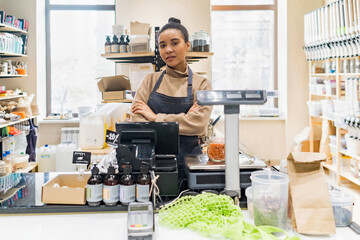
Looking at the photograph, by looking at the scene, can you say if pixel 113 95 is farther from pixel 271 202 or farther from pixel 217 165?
pixel 271 202

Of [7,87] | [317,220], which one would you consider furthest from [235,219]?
[7,87]

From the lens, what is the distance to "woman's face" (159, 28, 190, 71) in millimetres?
2480

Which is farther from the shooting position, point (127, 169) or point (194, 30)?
point (194, 30)

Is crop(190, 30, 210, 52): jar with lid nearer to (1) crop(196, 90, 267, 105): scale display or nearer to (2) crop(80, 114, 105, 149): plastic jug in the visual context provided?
(2) crop(80, 114, 105, 149): plastic jug

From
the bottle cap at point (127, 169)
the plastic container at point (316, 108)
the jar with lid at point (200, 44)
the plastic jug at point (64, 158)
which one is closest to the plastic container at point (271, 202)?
the bottle cap at point (127, 169)

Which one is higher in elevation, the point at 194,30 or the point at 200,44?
the point at 194,30

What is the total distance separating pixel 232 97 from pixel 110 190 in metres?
0.64

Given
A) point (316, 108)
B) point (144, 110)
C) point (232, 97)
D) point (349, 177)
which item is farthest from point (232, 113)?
point (316, 108)

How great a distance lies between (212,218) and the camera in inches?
53.8

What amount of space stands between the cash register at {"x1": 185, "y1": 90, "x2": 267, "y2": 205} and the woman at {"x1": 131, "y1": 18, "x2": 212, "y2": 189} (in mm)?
738

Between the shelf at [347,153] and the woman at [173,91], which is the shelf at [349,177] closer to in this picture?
the shelf at [347,153]

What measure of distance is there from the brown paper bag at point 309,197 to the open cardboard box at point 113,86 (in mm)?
2422

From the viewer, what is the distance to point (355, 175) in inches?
173

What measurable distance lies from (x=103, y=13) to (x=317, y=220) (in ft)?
19.1
